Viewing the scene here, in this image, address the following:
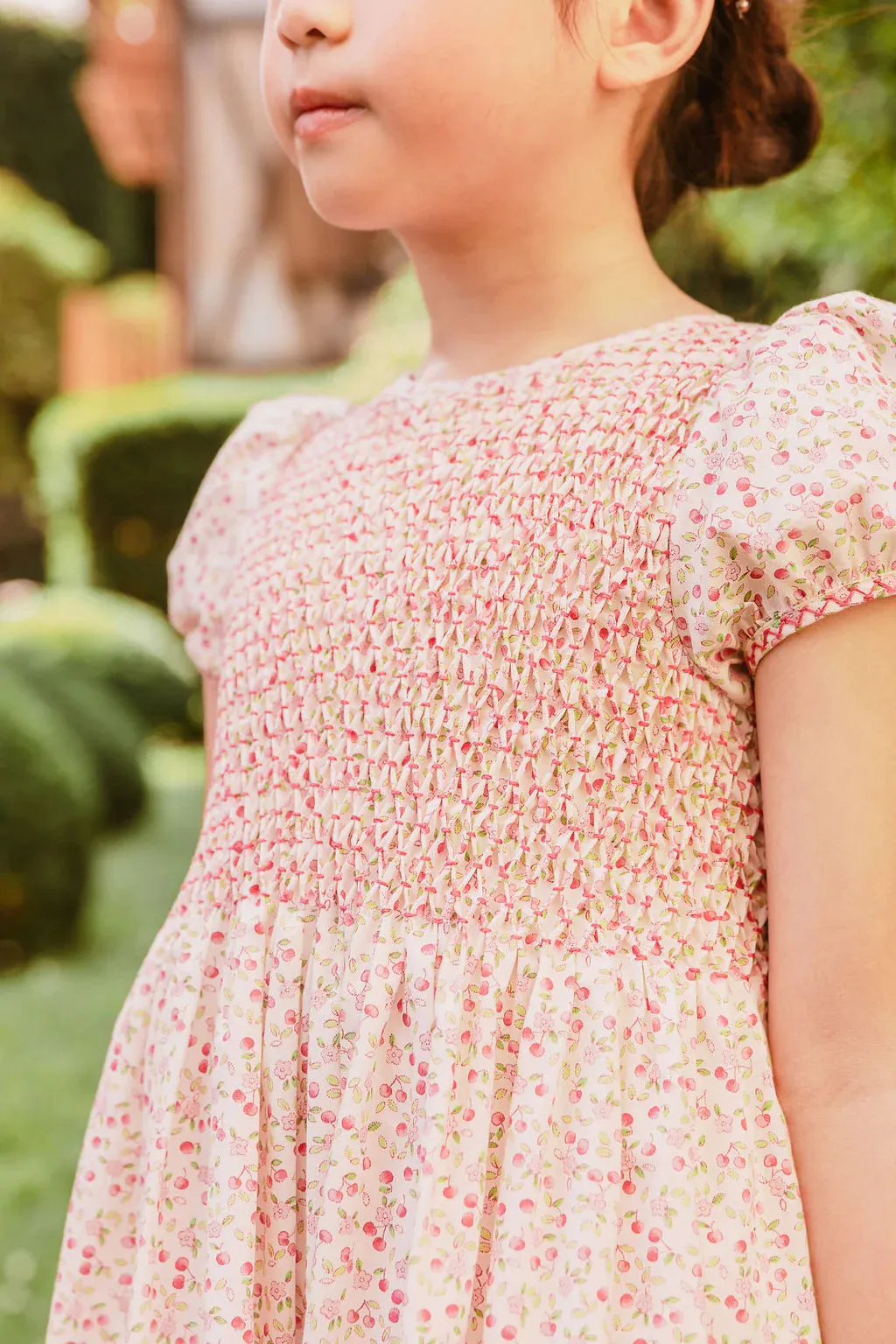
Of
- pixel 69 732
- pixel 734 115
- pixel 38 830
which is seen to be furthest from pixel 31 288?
pixel 734 115

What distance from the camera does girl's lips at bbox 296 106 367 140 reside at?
96cm

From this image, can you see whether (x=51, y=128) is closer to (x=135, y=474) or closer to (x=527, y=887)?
(x=135, y=474)

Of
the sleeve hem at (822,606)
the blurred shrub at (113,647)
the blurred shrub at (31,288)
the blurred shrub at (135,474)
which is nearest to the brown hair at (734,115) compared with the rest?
the sleeve hem at (822,606)

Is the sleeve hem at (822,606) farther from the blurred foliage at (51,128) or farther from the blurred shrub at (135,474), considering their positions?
the blurred foliage at (51,128)

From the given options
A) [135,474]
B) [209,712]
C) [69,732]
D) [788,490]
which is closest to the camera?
[788,490]

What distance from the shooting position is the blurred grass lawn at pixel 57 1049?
273cm

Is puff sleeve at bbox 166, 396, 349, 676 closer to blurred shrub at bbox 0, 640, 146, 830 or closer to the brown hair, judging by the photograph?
the brown hair

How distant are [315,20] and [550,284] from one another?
25 cm

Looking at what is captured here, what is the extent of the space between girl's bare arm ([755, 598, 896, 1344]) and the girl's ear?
1.46 feet

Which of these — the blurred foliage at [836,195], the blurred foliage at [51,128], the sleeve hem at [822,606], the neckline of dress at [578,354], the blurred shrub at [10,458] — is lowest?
the sleeve hem at [822,606]

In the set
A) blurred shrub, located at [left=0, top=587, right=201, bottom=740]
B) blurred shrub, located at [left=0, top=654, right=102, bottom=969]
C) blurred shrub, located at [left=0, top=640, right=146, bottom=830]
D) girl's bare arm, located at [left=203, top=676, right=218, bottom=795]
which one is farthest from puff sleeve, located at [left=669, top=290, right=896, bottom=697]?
blurred shrub, located at [left=0, top=587, right=201, bottom=740]

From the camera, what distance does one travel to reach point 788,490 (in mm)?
827

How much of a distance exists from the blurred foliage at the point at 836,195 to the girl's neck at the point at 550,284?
47cm

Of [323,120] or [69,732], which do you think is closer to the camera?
[323,120]
